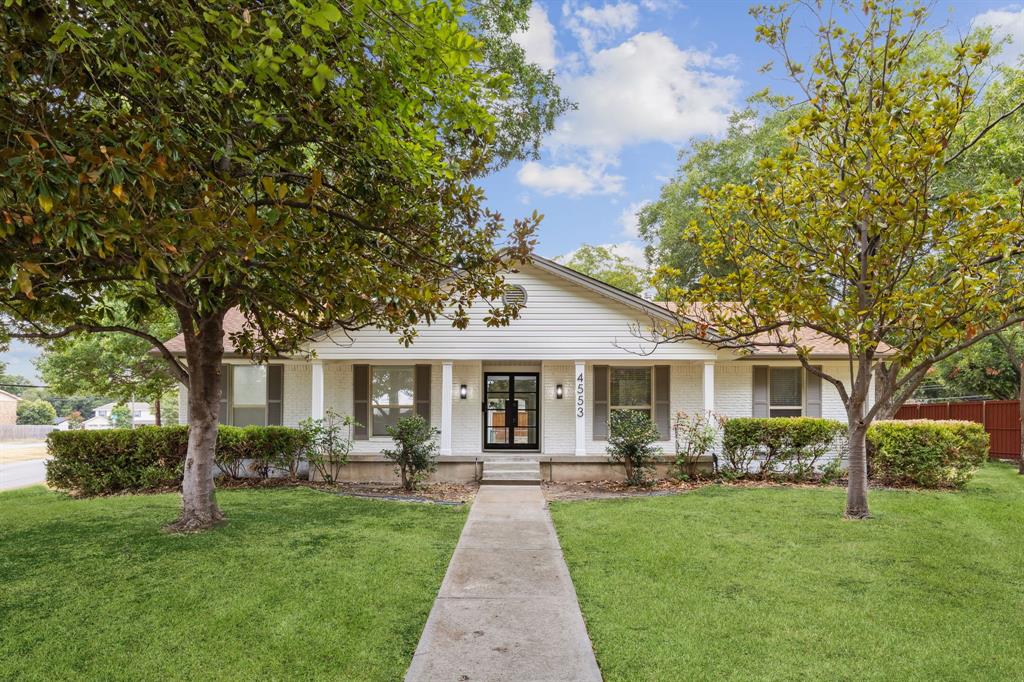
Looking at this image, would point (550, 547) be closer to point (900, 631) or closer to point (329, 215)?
point (900, 631)

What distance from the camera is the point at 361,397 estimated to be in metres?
13.9

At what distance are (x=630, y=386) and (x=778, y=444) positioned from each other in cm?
347

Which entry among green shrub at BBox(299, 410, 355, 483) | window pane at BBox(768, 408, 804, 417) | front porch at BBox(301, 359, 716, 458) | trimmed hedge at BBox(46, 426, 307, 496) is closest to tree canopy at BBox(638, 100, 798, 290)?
window pane at BBox(768, 408, 804, 417)

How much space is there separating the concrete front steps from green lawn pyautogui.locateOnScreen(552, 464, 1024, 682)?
10.6 ft

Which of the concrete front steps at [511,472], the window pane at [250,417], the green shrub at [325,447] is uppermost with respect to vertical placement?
the window pane at [250,417]

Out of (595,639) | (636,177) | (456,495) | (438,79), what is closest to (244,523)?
(456,495)

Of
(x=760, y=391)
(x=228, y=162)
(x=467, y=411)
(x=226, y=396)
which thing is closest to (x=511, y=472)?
(x=467, y=411)

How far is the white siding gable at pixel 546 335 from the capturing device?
13.0 meters

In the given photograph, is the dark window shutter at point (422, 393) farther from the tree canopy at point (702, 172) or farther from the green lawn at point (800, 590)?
the tree canopy at point (702, 172)

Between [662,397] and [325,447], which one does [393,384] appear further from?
[662,397]

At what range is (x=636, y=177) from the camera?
25.6 metres

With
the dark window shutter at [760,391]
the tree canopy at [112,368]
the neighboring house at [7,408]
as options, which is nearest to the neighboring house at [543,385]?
the dark window shutter at [760,391]

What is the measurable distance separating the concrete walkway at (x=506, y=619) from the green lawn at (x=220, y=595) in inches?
8.0

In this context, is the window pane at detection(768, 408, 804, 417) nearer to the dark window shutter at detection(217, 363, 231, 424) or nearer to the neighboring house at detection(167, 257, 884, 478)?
the neighboring house at detection(167, 257, 884, 478)
